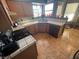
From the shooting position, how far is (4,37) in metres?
1.80

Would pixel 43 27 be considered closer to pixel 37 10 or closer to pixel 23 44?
pixel 37 10

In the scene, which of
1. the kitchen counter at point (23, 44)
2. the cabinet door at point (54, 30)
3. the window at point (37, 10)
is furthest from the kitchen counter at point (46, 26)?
the kitchen counter at point (23, 44)

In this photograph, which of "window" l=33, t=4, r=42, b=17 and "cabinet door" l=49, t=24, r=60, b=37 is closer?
"cabinet door" l=49, t=24, r=60, b=37

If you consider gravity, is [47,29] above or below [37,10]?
below

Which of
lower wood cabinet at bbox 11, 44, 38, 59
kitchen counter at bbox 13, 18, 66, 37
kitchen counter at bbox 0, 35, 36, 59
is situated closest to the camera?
kitchen counter at bbox 0, 35, 36, 59

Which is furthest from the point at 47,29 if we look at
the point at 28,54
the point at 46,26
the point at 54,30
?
the point at 28,54

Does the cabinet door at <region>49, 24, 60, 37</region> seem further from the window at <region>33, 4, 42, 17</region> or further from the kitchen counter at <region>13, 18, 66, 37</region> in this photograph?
the window at <region>33, 4, 42, 17</region>

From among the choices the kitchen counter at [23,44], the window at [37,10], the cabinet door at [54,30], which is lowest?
the cabinet door at [54,30]

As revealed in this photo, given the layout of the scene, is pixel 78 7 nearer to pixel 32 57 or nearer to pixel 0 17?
pixel 32 57

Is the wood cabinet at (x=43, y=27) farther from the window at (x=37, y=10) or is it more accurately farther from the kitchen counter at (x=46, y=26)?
the window at (x=37, y=10)

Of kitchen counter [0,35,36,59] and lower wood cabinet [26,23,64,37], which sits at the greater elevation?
kitchen counter [0,35,36,59]

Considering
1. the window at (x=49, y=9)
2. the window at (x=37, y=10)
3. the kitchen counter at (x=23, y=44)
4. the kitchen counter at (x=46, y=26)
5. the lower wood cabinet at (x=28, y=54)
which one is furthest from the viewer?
the window at (x=49, y=9)

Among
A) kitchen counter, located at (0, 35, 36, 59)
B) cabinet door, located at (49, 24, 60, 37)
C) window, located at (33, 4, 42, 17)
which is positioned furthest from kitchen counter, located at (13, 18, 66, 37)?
kitchen counter, located at (0, 35, 36, 59)

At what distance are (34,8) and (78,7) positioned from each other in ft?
7.94
